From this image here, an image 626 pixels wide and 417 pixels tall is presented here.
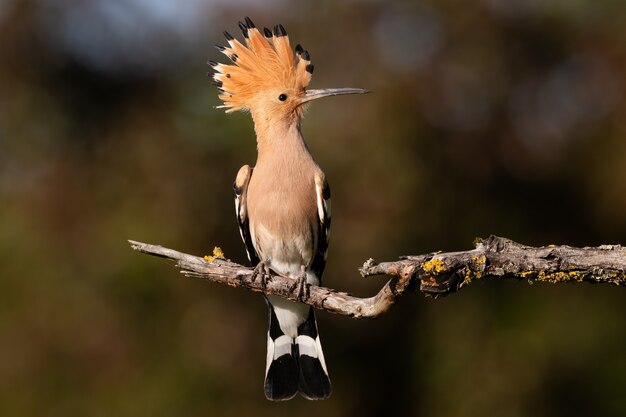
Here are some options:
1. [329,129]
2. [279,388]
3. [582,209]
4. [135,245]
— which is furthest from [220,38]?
[135,245]

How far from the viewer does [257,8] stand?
20.2 feet

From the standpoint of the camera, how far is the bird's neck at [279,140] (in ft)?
11.4

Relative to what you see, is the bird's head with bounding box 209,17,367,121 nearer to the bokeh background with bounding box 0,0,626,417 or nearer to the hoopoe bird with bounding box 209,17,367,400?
the hoopoe bird with bounding box 209,17,367,400

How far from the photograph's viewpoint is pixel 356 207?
217 inches

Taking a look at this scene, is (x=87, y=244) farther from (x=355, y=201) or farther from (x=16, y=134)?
(x=355, y=201)

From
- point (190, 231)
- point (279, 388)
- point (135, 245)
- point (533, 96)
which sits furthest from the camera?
point (533, 96)

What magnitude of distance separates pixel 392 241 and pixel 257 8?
1.91m

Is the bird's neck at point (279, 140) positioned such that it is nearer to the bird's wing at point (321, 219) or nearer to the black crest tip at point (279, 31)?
the bird's wing at point (321, 219)

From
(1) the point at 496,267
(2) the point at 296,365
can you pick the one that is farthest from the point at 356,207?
(1) the point at 496,267

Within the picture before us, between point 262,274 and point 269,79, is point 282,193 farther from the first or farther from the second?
point 269,79

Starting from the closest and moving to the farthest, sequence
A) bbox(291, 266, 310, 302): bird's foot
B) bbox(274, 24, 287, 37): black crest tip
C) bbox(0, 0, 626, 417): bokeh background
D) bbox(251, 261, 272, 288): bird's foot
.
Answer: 1. bbox(291, 266, 310, 302): bird's foot
2. bbox(251, 261, 272, 288): bird's foot
3. bbox(274, 24, 287, 37): black crest tip
4. bbox(0, 0, 626, 417): bokeh background

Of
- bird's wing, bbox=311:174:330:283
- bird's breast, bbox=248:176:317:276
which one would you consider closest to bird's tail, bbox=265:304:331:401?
bird's wing, bbox=311:174:330:283

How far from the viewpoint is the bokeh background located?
5.45 metres

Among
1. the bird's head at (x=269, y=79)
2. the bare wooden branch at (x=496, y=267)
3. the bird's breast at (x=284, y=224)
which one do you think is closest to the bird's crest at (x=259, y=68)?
the bird's head at (x=269, y=79)
